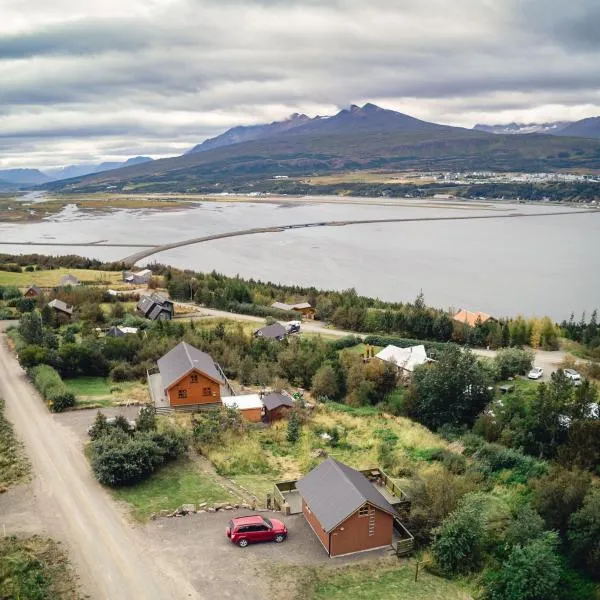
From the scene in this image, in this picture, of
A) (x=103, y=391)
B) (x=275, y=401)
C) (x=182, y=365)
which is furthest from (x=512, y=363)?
(x=103, y=391)

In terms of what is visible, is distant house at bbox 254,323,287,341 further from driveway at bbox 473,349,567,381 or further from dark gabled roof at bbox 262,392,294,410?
driveway at bbox 473,349,567,381

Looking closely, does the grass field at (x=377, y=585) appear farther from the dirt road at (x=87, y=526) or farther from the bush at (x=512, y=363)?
the bush at (x=512, y=363)

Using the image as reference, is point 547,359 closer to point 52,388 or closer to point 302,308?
point 302,308

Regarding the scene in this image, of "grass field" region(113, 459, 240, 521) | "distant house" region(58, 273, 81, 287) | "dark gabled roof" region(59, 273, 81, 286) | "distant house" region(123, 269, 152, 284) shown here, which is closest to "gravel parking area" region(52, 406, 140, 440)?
"grass field" region(113, 459, 240, 521)

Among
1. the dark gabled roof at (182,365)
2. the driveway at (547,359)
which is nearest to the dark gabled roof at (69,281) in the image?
the dark gabled roof at (182,365)

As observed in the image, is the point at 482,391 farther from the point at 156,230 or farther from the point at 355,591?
the point at 156,230

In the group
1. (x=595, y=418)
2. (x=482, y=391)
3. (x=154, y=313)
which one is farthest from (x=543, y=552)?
(x=154, y=313)
